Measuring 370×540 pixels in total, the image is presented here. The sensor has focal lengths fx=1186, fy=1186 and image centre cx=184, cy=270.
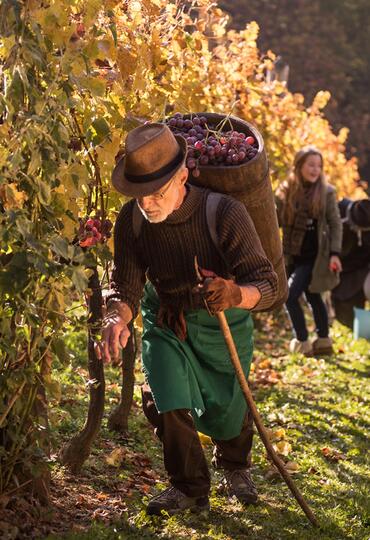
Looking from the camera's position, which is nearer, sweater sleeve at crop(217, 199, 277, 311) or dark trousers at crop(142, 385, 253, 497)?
sweater sleeve at crop(217, 199, 277, 311)

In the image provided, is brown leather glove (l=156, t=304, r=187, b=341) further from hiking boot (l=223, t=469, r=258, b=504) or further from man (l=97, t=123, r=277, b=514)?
hiking boot (l=223, t=469, r=258, b=504)

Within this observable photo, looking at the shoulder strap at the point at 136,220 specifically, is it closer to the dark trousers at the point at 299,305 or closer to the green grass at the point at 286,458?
the green grass at the point at 286,458

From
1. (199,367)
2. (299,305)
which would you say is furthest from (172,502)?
(299,305)

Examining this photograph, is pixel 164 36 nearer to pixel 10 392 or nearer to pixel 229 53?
pixel 10 392

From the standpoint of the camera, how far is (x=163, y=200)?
462 centimetres

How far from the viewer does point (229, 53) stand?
9.89 metres

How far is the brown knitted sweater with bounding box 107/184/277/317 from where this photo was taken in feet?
15.5

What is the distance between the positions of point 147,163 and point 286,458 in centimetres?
266

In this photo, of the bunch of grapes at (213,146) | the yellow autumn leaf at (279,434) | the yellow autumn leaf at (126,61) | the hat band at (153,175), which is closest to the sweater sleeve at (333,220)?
the yellow autumn leaf at (279,434)

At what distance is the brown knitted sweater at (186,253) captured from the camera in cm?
472

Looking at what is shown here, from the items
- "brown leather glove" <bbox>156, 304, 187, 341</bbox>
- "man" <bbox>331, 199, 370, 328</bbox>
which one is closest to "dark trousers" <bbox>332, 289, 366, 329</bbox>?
"man" <bbox>331, 199, 370, 328</bbox>

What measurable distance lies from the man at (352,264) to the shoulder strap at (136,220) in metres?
6.58

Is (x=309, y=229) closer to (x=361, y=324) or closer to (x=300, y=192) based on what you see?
(x=300, y=192)

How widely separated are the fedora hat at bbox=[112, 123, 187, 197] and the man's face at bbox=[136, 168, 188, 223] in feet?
0.15
